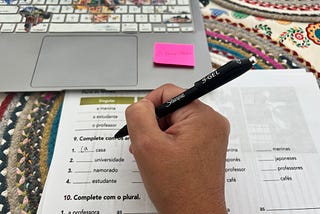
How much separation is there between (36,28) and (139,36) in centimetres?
17

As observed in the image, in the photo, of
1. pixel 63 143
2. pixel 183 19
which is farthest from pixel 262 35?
pixel 63 143

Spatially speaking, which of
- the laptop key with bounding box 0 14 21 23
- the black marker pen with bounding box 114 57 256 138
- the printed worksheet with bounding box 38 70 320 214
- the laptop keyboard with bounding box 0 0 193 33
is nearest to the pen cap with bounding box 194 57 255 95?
the black marker pen with bounding box 114 57 256 138

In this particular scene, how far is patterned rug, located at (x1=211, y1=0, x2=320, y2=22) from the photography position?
2.10 feet

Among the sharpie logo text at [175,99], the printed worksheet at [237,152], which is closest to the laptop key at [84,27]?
the printed worksheet at [237,152]

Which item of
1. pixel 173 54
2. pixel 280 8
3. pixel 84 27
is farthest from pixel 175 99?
pixel 280 8

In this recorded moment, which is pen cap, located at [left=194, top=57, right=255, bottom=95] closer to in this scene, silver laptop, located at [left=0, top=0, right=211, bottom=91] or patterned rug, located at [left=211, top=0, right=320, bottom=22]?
silver laptop, located at [left=0, top=0, right=211, bottom=91]

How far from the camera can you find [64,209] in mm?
392

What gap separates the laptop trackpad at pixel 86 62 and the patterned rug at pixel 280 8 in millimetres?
225

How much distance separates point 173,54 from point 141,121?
21 centimetres

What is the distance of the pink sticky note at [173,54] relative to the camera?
0.53 metres

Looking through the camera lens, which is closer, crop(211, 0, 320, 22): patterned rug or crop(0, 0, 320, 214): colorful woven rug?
crop(0, 0, 320, 214): colorful woven rug

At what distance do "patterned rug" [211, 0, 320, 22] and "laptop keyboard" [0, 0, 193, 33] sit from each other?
0.10 m

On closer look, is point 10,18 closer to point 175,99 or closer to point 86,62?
point 86,62

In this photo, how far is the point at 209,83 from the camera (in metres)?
0.39
